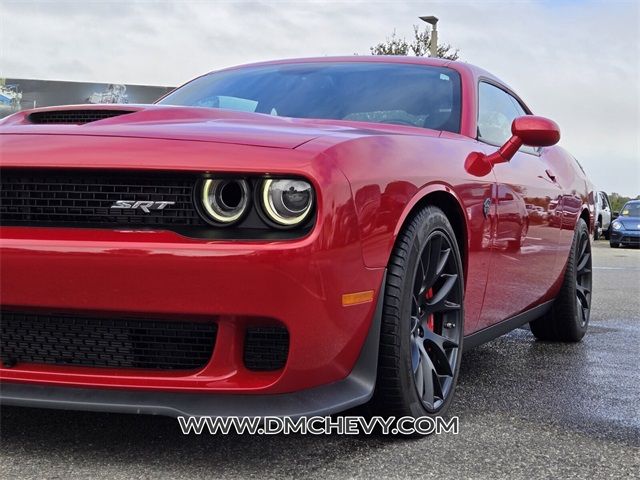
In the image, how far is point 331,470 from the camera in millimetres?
2252

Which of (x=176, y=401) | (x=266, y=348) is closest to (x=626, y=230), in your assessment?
(x=266, y=348)

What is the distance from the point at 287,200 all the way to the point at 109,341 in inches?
23.4

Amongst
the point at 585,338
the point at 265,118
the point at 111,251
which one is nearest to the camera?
the point at 111,251

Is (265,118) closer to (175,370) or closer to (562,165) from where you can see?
(175,370)

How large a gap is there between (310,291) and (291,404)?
31 cm

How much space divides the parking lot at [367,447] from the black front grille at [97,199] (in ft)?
2.08

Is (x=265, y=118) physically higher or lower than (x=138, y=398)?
higher

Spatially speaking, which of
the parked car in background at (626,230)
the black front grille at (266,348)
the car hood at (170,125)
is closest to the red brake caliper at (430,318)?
the car hood at (170,125)

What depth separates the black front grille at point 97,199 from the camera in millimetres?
2145

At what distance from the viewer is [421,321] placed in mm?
2742

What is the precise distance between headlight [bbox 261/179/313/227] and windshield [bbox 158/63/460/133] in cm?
122

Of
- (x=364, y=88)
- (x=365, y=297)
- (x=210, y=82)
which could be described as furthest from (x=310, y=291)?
(x=210, y=82)

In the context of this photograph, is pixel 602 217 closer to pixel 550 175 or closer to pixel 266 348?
pixel 550 175

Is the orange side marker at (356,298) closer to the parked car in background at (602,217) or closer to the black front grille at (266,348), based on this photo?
the black front grille at (266,348)
